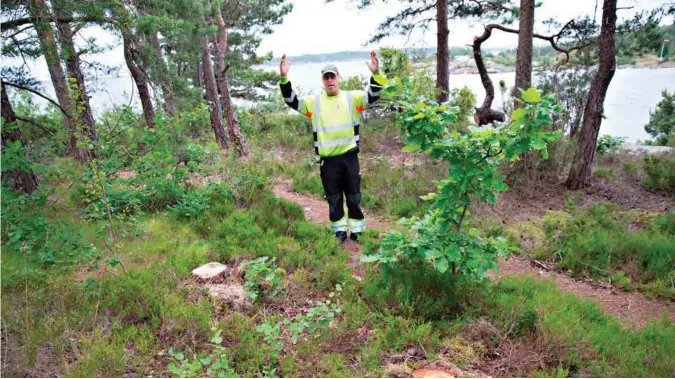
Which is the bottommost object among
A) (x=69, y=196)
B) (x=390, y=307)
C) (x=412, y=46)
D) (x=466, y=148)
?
(x=390, y=307)

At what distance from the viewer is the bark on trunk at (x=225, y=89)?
11.6 m

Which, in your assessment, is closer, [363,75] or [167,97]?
[167,97]

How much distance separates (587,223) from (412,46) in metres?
7.58

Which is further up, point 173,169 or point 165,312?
point 173,169

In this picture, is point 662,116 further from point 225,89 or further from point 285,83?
point 285,83

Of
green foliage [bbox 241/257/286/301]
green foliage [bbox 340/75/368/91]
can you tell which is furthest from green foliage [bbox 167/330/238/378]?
green foliage [bbox 340/75/368/91]

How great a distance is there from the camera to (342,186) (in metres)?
5.81

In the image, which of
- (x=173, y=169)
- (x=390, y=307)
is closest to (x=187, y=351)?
(x=390, y=307)

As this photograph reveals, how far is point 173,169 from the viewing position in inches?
262

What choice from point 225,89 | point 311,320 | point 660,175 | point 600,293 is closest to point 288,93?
point 311,320

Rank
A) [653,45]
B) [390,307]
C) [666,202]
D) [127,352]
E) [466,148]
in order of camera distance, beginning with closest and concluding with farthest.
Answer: [127,352], [466,148], [390,307], [666,202], [653,45]

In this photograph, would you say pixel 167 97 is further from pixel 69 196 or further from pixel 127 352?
pixel 127 352

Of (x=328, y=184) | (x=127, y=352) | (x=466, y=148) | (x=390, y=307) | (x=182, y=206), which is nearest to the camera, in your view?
(x=127, y=352)

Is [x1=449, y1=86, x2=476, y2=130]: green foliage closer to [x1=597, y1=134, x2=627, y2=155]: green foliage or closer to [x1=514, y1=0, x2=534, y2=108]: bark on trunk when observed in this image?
[x1=597, y1=134, x2=627, y2=155]: green foliage
